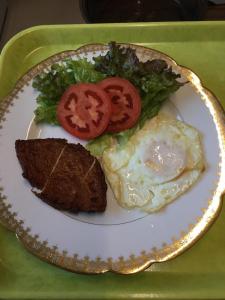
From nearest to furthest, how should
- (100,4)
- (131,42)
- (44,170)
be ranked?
(44,170) → (131,42) → (100,4)

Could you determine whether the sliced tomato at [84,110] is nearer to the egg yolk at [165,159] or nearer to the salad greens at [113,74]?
the salad greens at [113,74]

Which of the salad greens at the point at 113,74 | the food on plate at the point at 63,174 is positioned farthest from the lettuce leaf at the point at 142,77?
the food on plate at the point at 63,174

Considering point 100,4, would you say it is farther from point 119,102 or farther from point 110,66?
point 119,102

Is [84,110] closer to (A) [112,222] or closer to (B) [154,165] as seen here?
(B) [154,165]

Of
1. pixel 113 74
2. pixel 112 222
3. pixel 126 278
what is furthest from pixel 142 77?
pixel 126 278

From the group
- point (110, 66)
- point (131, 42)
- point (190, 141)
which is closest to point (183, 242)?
point (190, 141)

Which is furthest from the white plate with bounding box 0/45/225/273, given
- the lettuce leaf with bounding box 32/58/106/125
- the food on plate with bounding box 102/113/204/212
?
the lettuce leaf with bounding box 32/58/106/125
